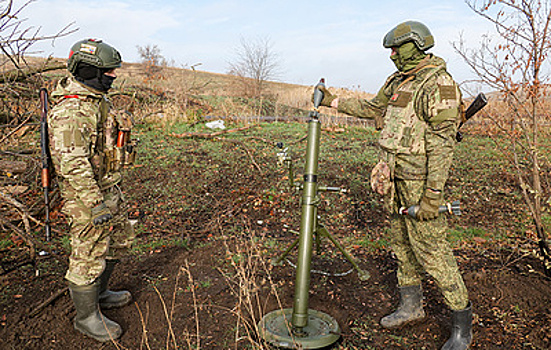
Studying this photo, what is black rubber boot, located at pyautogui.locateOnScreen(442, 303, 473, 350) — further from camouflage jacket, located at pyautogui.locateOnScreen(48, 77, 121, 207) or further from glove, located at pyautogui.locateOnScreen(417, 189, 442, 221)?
camouflage jacket, located at pyautogui.locateOnScreen(48, 77, 121, 207)

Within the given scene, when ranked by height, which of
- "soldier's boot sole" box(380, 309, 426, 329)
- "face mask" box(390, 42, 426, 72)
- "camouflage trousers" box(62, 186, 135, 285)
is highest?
"face mask" box(390, 42, 426, 72)

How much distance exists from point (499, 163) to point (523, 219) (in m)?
2.88

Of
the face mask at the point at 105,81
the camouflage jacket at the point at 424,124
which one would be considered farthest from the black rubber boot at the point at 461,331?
the face mask at the point at 105,81

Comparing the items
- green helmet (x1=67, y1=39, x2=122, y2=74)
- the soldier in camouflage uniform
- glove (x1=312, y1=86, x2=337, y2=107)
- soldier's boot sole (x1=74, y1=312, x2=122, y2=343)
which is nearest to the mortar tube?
glove (x1=312, y1=86, x2=337, y2=107)

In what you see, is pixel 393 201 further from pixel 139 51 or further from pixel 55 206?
pixel 139 51

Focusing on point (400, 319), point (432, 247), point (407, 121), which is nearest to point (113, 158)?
point (407, 121)

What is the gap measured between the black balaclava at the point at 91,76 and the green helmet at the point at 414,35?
2374mm

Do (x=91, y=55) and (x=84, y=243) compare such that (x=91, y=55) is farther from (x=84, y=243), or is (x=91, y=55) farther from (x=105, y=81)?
(x=84, y=243)

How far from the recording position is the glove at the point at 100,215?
10.2ft

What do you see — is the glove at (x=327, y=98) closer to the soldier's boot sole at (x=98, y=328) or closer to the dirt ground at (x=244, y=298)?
the dirt ground at (x=244, y=298)

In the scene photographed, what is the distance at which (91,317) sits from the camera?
3348mm

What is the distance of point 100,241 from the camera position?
336 centimetres

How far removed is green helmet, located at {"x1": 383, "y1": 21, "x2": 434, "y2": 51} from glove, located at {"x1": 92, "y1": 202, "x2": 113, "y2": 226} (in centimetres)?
264

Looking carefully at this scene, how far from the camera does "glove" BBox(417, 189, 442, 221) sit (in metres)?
3.08
